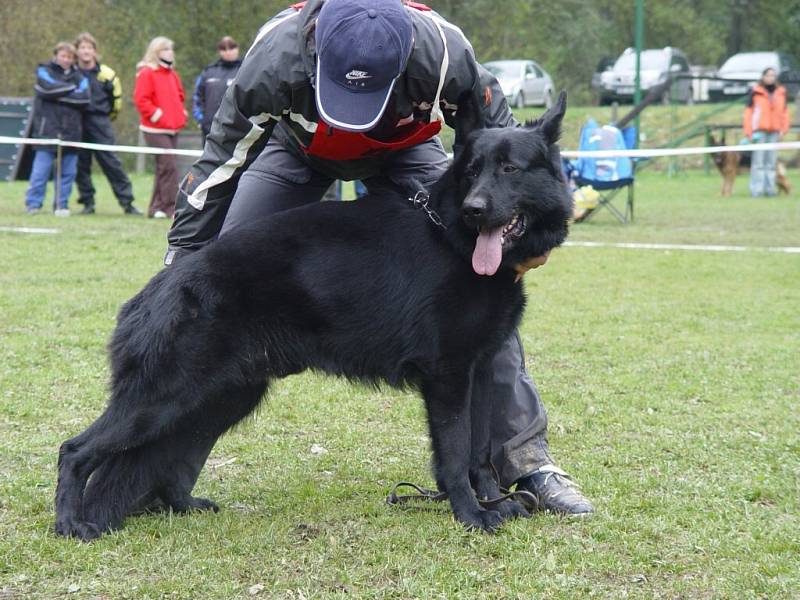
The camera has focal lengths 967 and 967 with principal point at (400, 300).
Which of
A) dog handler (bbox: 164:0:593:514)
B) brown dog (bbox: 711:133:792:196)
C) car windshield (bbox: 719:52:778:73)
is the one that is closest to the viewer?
dog handler (bbox: 164:0:593:514)

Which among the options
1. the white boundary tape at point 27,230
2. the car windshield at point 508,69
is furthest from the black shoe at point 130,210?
the car windshield at point 508,69

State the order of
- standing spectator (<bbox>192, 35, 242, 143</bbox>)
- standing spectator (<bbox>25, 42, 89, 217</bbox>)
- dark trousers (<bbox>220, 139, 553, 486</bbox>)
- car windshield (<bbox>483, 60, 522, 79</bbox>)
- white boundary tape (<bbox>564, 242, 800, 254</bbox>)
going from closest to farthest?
dark trousers (<bbox>220, 139, 553, 486</bbox>), white boundary tape (<bbox>564, 242, 800, 254</bbox>), standing spectator (<bbox>192, 35, 242, 143</bbox>), standing spectator (<bbox>25, 42, 89, 217</bbox>), car windshield (<bbox>483, 60, 522, 79</bbox>)

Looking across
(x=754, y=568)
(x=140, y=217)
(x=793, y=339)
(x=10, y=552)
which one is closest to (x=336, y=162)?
(x=10, y=552)

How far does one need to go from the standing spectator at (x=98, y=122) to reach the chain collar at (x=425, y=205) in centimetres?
960

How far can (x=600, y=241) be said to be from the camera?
35.7ft

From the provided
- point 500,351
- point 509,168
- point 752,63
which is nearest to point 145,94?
point 500,351

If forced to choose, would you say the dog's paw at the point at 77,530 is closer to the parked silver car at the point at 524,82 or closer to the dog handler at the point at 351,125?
the dog handler at the point at 351,125

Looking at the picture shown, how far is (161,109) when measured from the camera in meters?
11.9

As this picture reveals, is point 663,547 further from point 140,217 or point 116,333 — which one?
point 140,217

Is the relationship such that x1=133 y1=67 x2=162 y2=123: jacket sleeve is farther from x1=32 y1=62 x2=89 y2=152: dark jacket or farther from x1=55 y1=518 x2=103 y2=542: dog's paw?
x1=55 y1=518 x2=103 y2=542: dog's paw

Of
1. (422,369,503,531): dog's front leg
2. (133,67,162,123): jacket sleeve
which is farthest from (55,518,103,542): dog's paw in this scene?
(133,67,162,123): jacket sleeve

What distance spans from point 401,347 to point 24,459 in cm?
168

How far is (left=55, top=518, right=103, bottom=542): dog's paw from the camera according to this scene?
3.07 meters

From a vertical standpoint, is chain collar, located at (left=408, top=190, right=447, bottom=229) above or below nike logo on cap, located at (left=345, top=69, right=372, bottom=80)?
below
